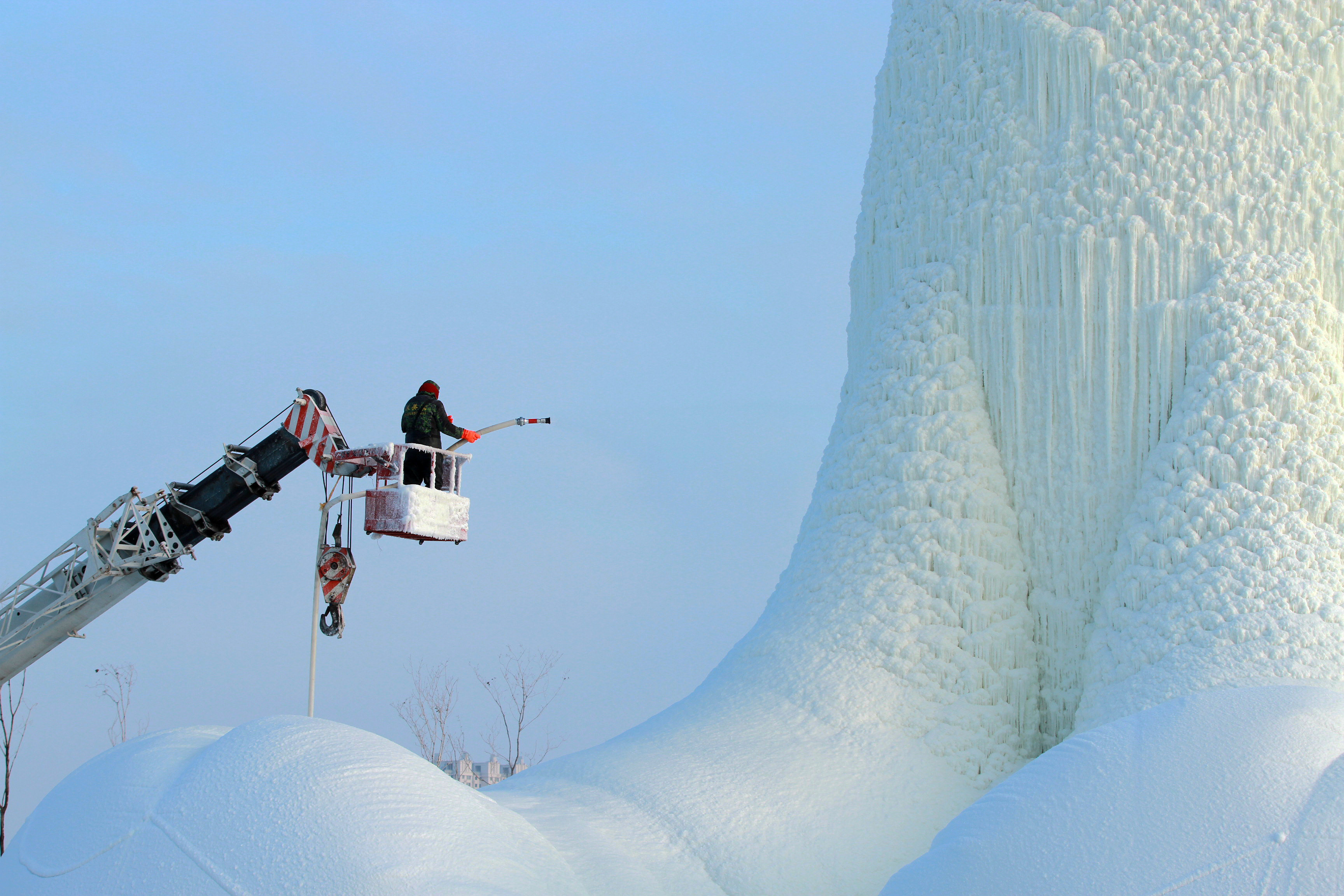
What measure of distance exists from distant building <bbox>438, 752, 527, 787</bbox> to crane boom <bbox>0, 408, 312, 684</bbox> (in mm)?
6495

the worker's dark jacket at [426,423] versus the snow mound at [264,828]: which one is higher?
the worker's dark jacket at [426,423]

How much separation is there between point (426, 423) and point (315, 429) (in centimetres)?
112

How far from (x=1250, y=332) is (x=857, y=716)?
3.52m

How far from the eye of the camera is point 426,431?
742 centimetres

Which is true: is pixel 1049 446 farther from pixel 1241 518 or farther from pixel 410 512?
pixel 410 512

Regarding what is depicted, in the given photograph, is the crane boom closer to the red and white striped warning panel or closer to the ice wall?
the red and white striped warning panel

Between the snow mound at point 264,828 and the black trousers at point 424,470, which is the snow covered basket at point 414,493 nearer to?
the black trousers at point 424,470

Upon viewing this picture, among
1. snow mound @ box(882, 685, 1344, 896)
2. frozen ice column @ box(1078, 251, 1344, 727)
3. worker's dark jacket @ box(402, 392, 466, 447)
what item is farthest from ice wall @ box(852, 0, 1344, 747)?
worker's dark jacket @ box(402, 392, 466, 447)

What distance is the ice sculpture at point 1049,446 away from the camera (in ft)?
24.1

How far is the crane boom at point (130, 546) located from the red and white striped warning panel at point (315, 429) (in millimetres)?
390

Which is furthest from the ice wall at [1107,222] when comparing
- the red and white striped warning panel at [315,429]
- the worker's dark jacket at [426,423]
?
the red and white striped warning panel at [315,429]

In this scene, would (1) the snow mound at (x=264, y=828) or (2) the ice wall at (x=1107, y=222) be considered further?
(2) the ice wall at (x=1107, y=222)

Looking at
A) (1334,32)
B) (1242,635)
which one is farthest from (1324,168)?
(1242,635)

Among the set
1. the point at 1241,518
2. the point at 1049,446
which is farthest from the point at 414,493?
the point at 1241,518
